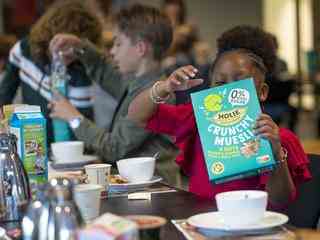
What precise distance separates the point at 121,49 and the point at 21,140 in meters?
1.36

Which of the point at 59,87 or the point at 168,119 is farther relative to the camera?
the point at 59,87

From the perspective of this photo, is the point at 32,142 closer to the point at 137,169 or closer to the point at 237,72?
the point at 137,169

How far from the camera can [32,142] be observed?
216 centimetres

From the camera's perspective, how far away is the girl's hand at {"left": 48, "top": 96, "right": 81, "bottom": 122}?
3.38 meters

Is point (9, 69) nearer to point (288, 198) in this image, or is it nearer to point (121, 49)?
point (121, 49)

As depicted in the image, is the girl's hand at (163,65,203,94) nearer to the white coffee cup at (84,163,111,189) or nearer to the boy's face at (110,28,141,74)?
the white coffee cup at (84,163,111,189)

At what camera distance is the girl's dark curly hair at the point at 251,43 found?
2500mm

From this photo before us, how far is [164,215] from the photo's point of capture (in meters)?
1.93

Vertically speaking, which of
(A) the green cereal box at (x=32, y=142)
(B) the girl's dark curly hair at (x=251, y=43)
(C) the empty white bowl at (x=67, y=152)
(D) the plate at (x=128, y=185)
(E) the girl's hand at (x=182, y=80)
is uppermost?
(B) the girl's dark curly hair at (x=251, y=43)

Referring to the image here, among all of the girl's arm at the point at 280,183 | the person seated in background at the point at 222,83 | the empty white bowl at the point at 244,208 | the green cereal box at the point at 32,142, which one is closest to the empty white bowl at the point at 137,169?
the person seated in background at the point at 222,83

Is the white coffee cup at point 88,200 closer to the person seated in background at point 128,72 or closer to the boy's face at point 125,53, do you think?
the person seated in background at point 128,72

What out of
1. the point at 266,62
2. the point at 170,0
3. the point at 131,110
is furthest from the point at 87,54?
the point at 170,0

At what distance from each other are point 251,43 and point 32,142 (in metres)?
0.83

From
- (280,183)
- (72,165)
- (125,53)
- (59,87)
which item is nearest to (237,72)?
(280,183)
